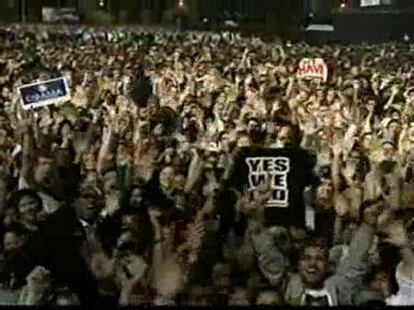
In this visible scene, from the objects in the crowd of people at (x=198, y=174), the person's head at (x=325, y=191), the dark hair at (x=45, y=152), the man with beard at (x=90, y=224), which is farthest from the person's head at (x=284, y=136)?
the dark hair at (x=45, y=152)

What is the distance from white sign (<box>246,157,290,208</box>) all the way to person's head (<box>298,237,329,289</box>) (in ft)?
0.41

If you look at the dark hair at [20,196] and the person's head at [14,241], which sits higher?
the dark hair at [20,196]

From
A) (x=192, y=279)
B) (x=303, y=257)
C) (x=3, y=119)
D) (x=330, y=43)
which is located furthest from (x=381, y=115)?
(x=3, y=119)

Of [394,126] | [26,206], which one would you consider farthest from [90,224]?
[394,126]

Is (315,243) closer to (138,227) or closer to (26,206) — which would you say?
(138,227)

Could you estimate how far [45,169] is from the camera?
11.8 feet

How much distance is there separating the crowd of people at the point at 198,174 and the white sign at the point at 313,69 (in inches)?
0.8

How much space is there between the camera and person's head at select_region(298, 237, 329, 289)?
3.47 metres

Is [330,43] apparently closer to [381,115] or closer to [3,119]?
[381,115]

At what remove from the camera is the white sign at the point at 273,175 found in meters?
3.49

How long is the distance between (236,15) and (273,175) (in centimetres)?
50

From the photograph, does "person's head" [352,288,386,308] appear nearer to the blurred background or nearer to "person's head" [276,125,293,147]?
"person's head" [276,125,293,147]

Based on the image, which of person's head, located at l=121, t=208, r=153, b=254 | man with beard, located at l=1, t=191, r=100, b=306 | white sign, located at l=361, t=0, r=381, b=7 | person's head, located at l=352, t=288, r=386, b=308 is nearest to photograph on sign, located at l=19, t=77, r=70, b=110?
man with beard, located at l=1, t=191, r=100, b=306

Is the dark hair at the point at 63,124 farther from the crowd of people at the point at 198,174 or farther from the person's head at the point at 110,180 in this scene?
the person's head at the point at 110,180
